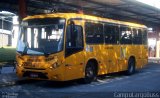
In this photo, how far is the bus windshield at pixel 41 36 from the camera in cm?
1380

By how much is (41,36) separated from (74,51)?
143 centimetres

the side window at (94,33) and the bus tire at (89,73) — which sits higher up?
the side window at (94,33)

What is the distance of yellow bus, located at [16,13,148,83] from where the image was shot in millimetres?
13680

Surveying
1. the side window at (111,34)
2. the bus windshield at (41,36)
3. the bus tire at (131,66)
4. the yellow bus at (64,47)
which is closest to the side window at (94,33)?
the yellow bus at (64,47)

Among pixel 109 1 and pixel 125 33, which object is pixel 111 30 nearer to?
pixel 125 33

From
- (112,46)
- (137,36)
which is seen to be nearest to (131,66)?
(137,36)

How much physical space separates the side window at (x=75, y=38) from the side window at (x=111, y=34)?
2.50 metres

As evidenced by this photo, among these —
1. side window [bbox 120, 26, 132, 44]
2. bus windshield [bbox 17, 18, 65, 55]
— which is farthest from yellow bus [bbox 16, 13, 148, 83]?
side window [bbox 120, 26, 132, 44]

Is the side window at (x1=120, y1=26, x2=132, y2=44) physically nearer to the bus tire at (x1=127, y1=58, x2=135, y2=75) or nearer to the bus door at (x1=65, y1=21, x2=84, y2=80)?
the bus tire at (x1=127, y1=58, x2=135, y2=75)

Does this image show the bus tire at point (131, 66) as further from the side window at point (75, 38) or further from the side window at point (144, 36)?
the side window at point (75, 38)

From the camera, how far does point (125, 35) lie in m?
19.5

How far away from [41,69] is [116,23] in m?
6.12

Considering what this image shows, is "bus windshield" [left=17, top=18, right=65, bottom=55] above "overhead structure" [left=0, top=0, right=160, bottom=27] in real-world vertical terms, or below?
below

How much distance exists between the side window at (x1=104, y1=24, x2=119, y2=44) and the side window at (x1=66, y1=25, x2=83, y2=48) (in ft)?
8.22
